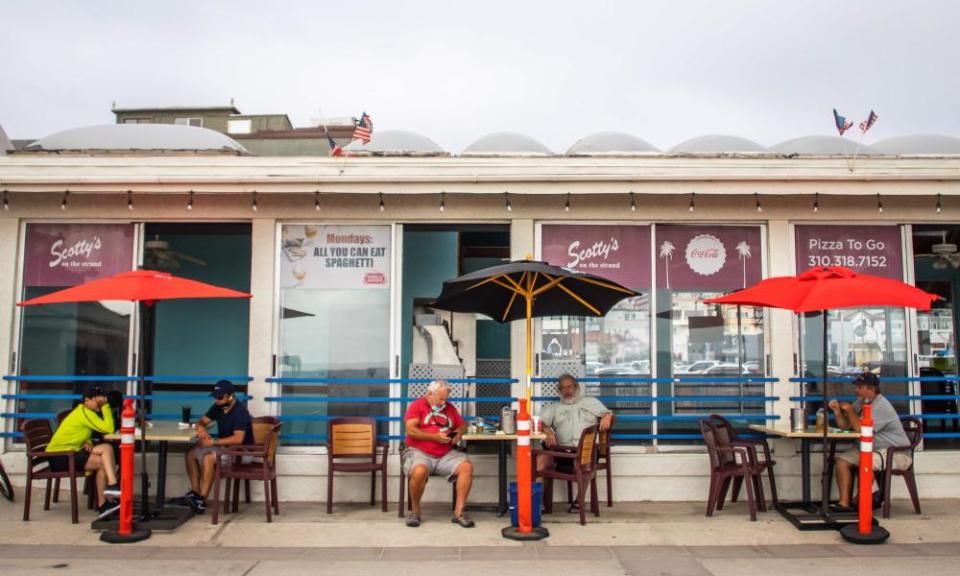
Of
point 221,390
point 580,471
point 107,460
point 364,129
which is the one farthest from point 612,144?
point 107,460

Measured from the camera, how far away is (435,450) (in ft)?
23.3

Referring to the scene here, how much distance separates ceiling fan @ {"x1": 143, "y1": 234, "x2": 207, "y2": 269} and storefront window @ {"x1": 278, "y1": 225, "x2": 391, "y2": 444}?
1642 millimetres

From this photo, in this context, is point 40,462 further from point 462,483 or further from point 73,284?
point 462,483

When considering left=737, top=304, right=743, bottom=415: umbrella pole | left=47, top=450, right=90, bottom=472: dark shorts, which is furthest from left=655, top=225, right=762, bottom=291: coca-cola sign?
left=47, top=450, right=90, bottom=472: dark shorts

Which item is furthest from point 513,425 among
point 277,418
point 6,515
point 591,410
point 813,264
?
point 6,515

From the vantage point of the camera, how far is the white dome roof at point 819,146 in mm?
10922

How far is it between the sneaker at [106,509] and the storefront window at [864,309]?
Result: 6833 millimetres

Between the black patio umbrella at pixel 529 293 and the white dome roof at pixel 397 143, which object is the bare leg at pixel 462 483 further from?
the white dome roof at pixel 397 143

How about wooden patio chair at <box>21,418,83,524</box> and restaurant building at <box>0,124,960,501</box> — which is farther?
restaurant building at <box>0,124,960,501</box>

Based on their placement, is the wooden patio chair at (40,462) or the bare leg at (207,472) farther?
the bare leg at (207,472)

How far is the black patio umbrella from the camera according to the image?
6742mm

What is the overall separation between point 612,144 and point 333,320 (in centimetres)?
494

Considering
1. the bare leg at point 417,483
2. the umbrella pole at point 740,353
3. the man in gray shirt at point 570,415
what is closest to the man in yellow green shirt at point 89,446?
the bare leg at point 417,483

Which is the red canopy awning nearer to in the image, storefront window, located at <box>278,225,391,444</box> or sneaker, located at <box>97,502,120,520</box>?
storefront window, located at <box>278,225,391,444</box>
